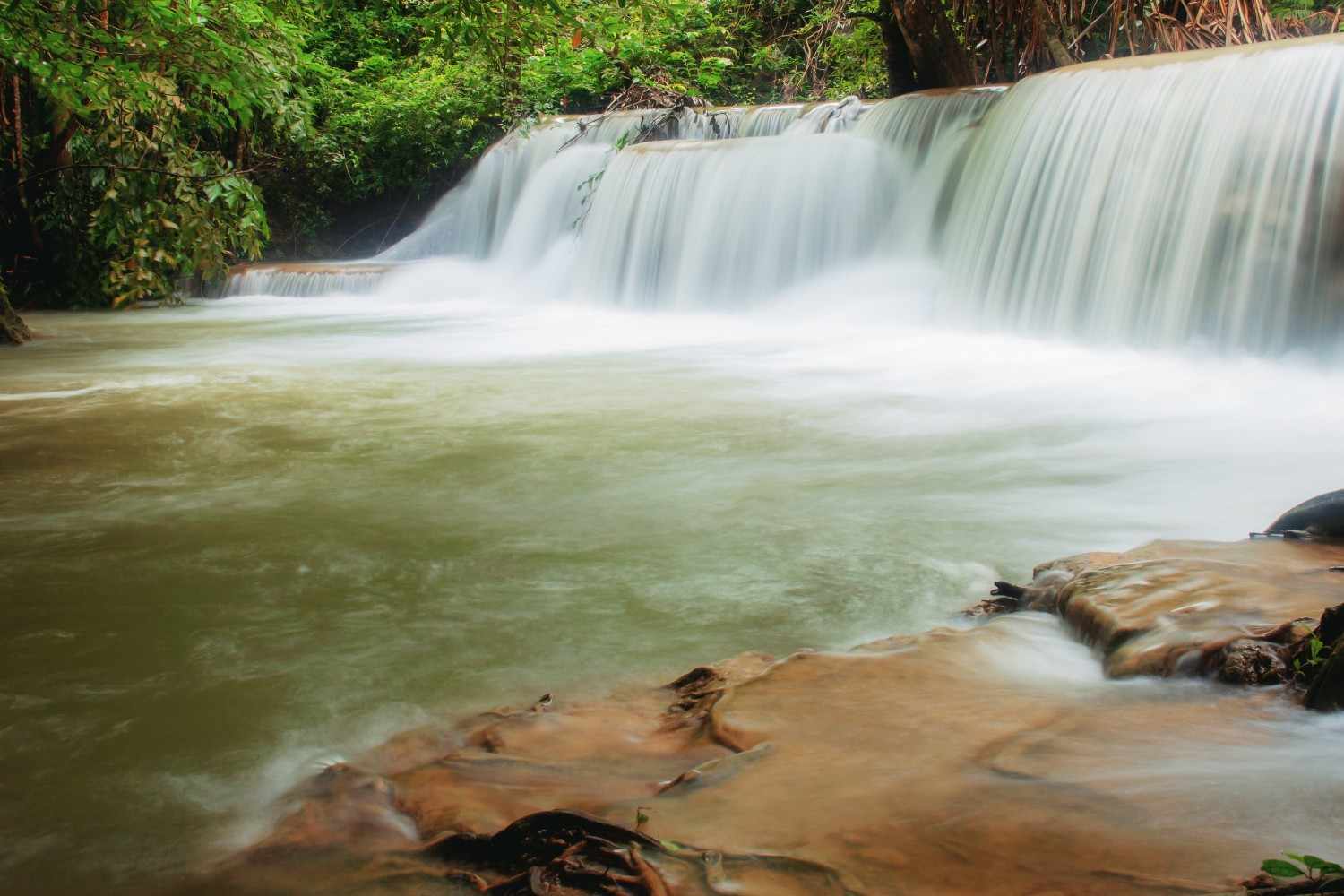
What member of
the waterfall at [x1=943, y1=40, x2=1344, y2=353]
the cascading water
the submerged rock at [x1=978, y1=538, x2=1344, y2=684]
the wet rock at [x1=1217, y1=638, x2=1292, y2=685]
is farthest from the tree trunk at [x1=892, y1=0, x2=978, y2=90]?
the wet rock at [x1=1217, y1=638, x2=1292, y2=685]

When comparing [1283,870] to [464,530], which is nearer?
[1283,870]

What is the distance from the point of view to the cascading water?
7109 millimetres

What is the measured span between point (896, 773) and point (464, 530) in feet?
7.43

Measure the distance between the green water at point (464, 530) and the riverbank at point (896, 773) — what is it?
25 centimetres

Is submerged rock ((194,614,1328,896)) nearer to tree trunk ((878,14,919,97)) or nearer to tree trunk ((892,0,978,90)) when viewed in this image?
tree trunk ((892,0,978,90))

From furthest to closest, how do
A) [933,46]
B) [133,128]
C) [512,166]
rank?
[512,166] < [933,46] < [133,128]

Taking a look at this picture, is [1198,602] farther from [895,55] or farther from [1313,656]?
[895,55]

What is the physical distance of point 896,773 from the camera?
199 centimetres

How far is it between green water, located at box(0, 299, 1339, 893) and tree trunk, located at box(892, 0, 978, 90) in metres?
5.09

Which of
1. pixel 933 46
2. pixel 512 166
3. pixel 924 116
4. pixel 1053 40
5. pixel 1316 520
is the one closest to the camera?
pixel 1316 520

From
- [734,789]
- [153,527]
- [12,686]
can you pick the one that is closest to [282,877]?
[734,789]

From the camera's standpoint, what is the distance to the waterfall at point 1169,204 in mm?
6965

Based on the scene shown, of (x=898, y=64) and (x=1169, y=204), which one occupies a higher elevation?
(x=898, y=64)

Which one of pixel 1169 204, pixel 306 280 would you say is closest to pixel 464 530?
pixel 1169 204
